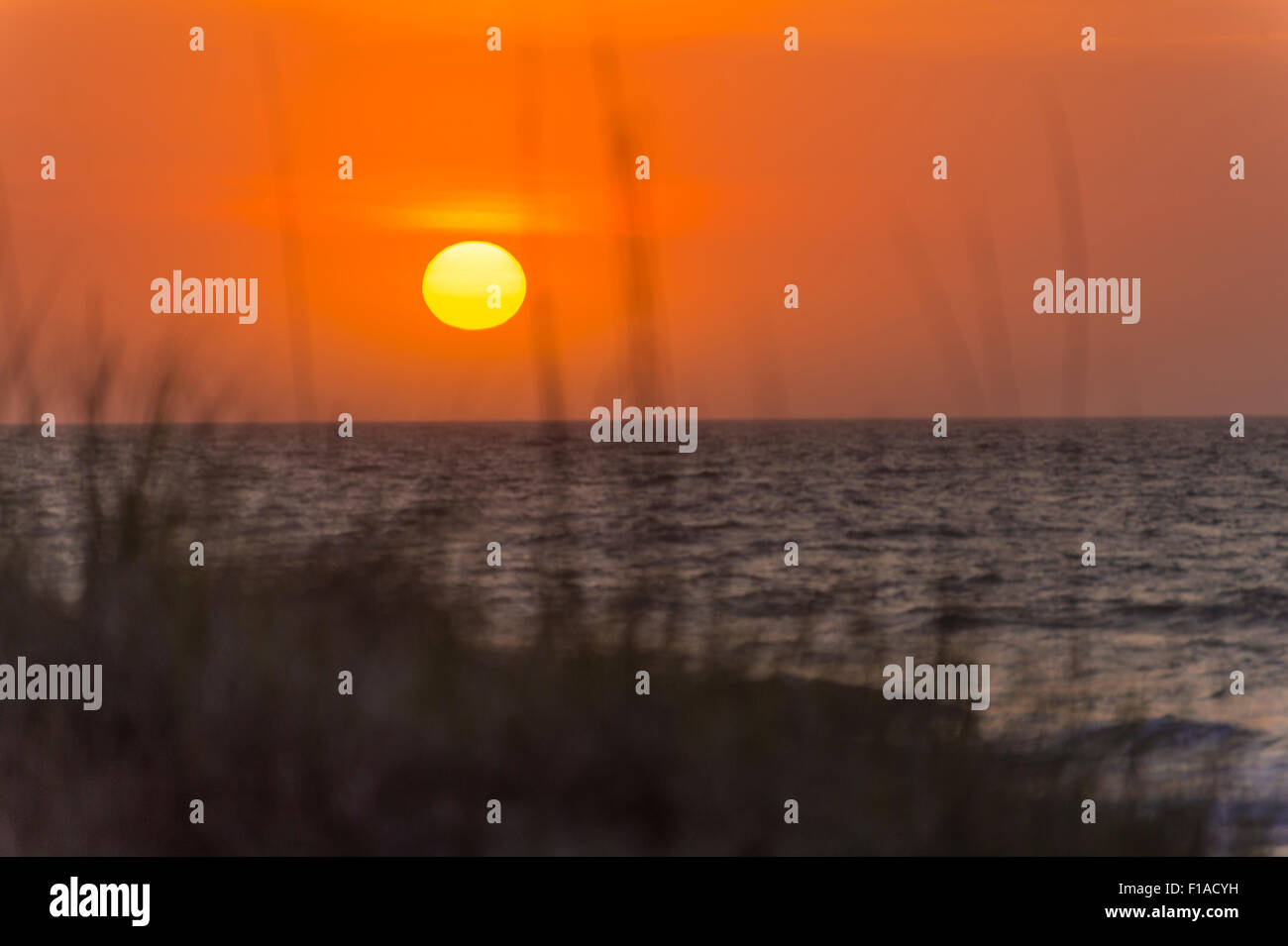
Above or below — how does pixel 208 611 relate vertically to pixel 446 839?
above

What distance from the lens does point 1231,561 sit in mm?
13125

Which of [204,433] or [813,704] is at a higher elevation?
[204,433]

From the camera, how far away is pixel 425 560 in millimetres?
2779

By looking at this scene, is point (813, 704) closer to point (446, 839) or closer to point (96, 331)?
point (446, 839)

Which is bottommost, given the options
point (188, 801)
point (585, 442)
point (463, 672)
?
point (188, 801)

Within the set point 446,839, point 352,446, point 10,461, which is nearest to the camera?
point 446,839

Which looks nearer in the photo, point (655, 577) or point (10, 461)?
point (655, 577)

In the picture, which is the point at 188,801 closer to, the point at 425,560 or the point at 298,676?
the point at 298,676

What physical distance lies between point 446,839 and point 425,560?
817mm

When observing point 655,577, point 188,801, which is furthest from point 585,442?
point 188,801
